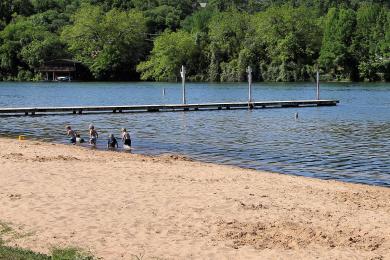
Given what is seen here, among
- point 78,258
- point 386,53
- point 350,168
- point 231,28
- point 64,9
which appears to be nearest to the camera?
point 78,258

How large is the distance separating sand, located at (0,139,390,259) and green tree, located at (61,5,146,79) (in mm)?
126508

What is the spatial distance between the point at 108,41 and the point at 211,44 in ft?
93.4

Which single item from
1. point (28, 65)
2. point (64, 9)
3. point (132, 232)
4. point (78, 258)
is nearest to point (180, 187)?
point (132, 232)

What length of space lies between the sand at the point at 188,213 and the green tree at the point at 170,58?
119m

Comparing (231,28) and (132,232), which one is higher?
(231,28)

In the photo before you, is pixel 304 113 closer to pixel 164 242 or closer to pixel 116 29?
pixel 164 242

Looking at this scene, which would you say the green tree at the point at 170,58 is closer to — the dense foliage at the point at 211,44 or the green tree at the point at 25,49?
the dense foliage at the point at 211,44

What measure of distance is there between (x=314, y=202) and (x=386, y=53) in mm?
115313

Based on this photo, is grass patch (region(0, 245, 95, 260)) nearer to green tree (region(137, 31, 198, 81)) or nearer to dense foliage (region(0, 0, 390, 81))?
dense foliage (region(0, 0, 390, 81))

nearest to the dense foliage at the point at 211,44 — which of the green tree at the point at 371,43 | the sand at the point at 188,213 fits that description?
the green tree at the point at 371,43

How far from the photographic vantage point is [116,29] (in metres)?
154

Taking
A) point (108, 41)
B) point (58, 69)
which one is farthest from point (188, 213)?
point (108, 41)

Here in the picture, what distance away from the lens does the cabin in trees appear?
146000 millimetres

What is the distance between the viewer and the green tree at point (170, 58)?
14075 centimetres
